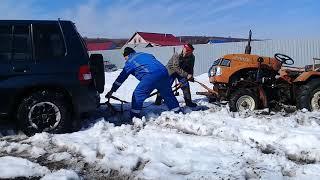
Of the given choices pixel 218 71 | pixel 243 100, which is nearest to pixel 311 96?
pixel 243 100

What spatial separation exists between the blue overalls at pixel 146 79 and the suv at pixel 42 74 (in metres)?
1.38

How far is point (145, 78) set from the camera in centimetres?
900

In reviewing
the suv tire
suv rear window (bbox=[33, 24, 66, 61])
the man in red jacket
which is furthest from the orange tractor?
suv rear window (bbox=[33, 24, 66, 61])

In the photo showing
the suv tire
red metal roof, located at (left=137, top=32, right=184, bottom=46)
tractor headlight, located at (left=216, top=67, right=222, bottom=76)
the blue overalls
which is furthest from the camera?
red metal roof, located at (left=137, top=32, right=184, bottom=46)

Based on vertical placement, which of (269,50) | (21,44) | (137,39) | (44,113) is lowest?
(44,113)

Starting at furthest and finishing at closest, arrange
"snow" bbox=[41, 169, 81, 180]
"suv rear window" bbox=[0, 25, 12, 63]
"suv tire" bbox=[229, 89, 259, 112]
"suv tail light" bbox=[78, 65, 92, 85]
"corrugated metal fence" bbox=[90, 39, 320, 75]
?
1. "corrugated metal fence" bbox=[90, 39, 320, 75]
2. "suv tire" bbox=[229, 89, 259, 112]
3. "suv tail light" bbox=[78, 65, 92, 85]
4. "suv rear window" bbox=[0, 25, 12, 63]
5. "snow" bbox=[41, 169, 81, 180]

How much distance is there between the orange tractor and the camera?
970 cm

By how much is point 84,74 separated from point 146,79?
162cm

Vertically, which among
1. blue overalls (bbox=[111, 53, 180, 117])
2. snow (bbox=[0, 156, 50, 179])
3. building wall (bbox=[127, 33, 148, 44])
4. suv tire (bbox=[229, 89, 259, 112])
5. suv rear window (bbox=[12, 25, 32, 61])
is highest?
building wall (bbox=[127, 33, 148, 44])

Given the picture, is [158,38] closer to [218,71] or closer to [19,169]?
[218,71]

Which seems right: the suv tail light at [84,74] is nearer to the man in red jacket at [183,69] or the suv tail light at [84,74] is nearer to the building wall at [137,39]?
the man in red jacket at [183,69]

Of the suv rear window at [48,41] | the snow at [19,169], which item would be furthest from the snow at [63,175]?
the suv rear window at [48,41]

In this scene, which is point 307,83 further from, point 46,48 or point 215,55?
point 215,55

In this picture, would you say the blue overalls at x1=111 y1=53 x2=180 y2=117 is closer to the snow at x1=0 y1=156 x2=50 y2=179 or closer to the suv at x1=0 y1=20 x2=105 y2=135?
the suv at x1=0 y1=20 x2=105 y2=135
